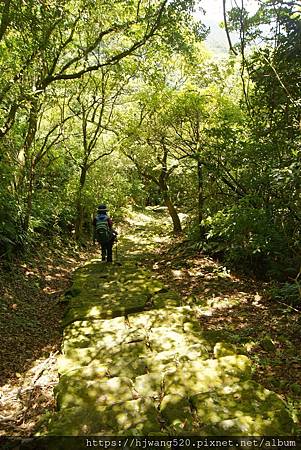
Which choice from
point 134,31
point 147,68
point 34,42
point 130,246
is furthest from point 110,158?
point 34,42

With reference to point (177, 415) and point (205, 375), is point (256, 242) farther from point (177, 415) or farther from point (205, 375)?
point (177, 415)

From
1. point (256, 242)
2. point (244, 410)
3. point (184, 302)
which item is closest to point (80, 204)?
point (184, 302)

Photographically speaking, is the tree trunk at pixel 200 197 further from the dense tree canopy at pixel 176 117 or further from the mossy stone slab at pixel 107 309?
the mossy stone slab at pixel 107 309

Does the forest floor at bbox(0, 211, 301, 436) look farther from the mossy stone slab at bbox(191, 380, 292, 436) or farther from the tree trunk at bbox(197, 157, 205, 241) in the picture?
the tree trunk at bbox(197, 157, 205, 241)

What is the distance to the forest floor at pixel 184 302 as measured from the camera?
5039 mm

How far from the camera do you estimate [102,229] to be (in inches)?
441

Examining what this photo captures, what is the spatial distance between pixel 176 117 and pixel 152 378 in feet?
32.7

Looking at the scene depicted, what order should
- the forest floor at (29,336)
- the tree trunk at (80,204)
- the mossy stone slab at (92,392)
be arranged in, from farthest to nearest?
the tree trunk at (80,204), the forest floor at (29,336), the mossy stone slab at (92,392)

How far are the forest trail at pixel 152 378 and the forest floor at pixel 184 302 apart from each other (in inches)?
13.6

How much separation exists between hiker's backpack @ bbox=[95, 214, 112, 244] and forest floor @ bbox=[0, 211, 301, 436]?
5.64 feet

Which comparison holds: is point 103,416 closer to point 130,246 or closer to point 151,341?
point 151,341

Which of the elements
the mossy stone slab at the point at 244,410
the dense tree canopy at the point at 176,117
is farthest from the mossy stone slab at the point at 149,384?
the dense tree canopy at the point at 176,117

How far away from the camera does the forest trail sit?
3.99 metres

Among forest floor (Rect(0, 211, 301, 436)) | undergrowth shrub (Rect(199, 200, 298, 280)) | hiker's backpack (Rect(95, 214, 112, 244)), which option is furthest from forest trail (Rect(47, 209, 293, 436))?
hiker's backpack (Rect(95, 214, 112, 244))
